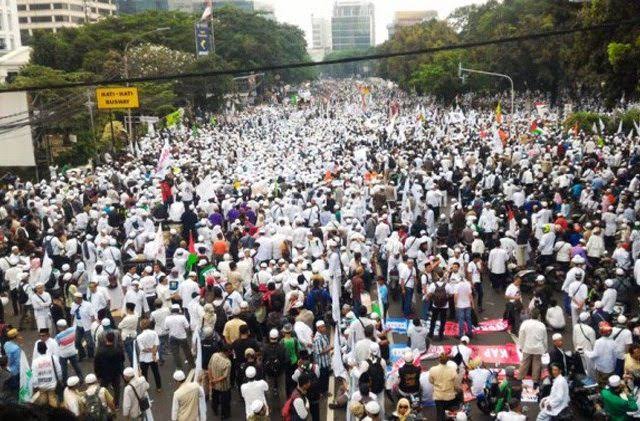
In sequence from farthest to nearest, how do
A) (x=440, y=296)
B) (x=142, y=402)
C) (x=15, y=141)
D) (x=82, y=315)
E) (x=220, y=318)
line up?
1. (x=15, y=141)
2. (x=440, y=296)
3. (x=82, y=315)
4. (x=220, y=318)
5. (x=142, y=402)

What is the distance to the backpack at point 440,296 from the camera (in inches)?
401

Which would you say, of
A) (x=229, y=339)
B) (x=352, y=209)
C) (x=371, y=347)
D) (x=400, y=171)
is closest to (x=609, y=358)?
(x=371, y=347)

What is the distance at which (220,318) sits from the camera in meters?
9.43

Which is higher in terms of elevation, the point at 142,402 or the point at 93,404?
the point at 93,404

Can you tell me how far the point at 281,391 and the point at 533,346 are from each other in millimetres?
3433

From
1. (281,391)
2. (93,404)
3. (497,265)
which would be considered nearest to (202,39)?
(497,265)

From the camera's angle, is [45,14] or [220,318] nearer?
[220,318]

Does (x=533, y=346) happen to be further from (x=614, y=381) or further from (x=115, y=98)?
(x=115, y=98)

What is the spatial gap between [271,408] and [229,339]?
107 cm

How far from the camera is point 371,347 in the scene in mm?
8023

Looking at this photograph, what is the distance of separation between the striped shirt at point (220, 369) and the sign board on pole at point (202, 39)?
4151cm

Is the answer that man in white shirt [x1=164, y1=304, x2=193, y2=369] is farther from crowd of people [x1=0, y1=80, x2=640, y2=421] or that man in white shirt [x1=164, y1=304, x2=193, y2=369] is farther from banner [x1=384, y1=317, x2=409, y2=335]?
banner [x1=384, y1=317, x2=409, y2=335]

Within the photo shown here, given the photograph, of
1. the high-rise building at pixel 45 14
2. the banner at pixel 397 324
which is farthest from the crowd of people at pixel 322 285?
the high-rise building at pixel 45 14

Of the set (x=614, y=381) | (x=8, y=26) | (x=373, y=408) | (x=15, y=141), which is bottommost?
(x=614, y=381)
